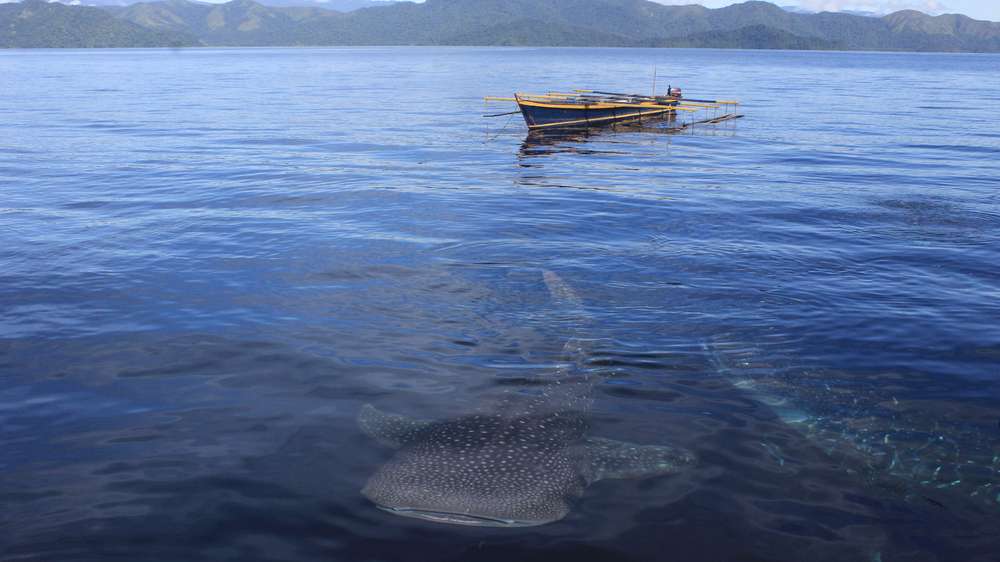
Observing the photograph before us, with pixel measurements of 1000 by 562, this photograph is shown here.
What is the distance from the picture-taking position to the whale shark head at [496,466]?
630cm

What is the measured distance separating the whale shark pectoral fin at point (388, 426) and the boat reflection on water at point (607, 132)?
2540 centimetres

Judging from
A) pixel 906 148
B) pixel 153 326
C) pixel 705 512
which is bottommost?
pixel 705 512

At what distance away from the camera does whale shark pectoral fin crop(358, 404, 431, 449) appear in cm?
768

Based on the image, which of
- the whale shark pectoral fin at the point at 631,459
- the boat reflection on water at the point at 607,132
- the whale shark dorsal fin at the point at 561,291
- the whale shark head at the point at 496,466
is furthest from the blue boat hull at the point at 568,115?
the whale shark pectoral fin at the point at 631,459

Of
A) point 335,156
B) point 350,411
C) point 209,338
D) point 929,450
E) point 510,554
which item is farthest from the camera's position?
point 335,156

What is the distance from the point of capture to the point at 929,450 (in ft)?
24.9

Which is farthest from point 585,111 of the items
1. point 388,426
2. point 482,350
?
point 388,426

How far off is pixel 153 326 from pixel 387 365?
4.35 meters

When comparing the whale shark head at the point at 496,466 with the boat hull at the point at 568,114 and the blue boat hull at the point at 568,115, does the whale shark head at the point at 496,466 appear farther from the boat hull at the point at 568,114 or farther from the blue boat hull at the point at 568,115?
the blue boat hull at the point at 568,115

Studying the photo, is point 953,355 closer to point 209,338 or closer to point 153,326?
point 209,338

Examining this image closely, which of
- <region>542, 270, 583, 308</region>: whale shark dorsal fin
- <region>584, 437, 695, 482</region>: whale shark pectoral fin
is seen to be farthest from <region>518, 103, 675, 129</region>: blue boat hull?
<region>584, 437, 695, 482</region>: whale shark pectoral fin

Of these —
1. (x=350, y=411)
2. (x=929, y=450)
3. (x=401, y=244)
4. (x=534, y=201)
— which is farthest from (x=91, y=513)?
(x=534, y=201)

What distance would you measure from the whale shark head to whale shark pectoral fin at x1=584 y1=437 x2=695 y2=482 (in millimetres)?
11

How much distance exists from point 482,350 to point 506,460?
3.36 m
